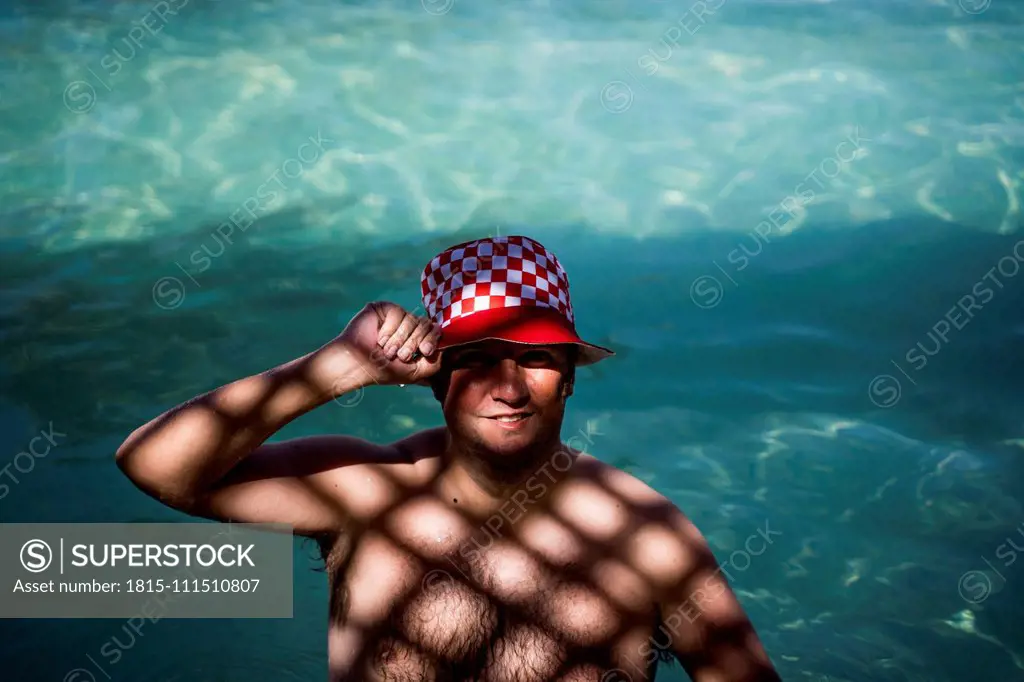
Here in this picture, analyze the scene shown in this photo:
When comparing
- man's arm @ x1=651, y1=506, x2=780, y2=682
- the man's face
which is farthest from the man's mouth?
man's arm @ x1=651, y1=506, x2=780, y2=682

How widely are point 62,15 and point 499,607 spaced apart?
29.2ft

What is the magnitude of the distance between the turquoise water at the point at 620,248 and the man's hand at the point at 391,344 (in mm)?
2500

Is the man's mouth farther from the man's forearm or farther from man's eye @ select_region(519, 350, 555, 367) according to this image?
the man's forearm

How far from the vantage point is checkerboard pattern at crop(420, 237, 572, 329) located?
2240 mm

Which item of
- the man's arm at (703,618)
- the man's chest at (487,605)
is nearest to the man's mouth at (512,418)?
the man's chest at (487,605)

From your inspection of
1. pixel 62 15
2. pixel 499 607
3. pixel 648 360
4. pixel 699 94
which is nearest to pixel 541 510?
pixel 499 607

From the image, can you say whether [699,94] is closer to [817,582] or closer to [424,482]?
[817,582]

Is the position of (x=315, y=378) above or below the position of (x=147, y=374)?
above

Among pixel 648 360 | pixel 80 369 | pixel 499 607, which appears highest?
pixel 499 607

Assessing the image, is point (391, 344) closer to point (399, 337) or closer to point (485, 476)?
point (399, 337)

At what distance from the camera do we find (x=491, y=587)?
92.8 inches

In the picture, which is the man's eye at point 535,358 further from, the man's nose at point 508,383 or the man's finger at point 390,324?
the man's finger at point 390,324

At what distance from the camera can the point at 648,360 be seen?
21.2ft

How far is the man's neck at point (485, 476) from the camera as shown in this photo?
229 cm
